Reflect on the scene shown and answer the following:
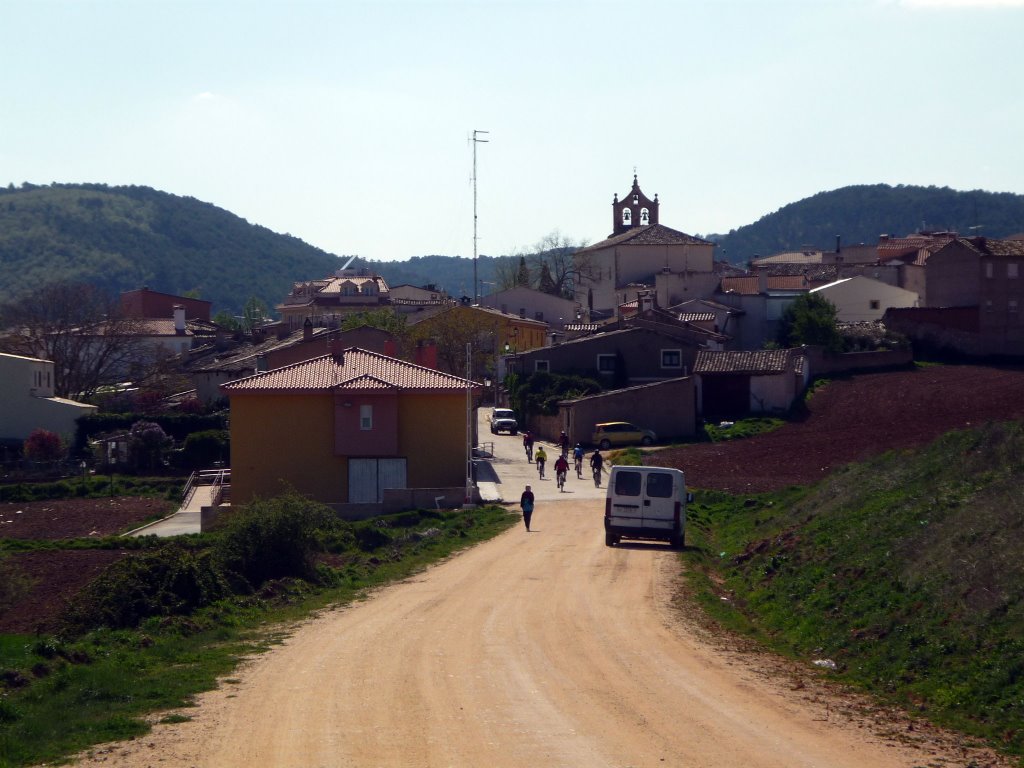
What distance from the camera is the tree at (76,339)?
244ft

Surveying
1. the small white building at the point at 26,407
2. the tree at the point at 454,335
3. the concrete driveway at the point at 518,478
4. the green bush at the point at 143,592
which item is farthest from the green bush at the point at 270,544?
the tree at the point at 454,335

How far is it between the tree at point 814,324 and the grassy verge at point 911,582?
3858cm

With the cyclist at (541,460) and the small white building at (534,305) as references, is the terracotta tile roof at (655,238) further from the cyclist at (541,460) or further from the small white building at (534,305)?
the cyclist at (541,460)

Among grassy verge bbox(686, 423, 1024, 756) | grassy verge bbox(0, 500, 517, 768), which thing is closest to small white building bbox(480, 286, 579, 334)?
grassy verge bbox(0, 500, 517, 768)

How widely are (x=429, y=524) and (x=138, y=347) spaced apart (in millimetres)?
53166

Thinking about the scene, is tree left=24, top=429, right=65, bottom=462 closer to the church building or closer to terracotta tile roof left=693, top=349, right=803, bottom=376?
terracotta tile roof left=693, top=349, right=803, bottom=376

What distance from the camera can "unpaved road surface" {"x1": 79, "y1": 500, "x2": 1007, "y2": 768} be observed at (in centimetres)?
1092

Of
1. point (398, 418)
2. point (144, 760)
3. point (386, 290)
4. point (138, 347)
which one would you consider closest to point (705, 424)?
point (398, 418)

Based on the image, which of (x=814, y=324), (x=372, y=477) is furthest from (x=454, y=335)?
(x=372, y=477)

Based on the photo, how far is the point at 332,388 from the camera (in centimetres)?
4262

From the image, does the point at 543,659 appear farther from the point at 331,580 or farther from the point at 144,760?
the point at 331,580

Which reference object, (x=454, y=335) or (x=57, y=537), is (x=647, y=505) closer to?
(x=57, y=537)

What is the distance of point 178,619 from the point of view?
19.3 m

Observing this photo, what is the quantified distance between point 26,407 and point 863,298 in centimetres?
5314
